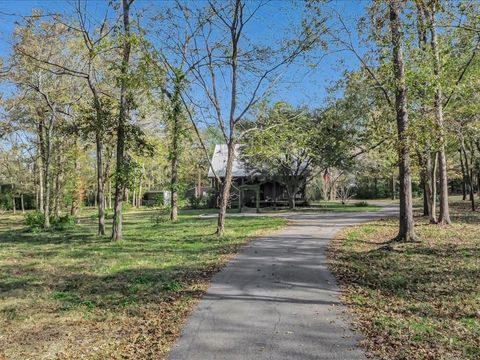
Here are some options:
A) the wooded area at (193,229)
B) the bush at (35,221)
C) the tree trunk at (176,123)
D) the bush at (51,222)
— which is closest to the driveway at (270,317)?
the wooded area at (193,229)

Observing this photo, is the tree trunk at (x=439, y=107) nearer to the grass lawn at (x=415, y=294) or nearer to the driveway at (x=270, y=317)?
the grass lawn at (x=415, y=294)

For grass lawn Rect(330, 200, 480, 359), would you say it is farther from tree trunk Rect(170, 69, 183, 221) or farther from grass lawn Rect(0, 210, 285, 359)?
tree trunk Rect(170, 69, 183, 221)

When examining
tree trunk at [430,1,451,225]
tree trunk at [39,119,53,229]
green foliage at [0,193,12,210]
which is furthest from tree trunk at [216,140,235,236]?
green foliage at [0,193,12,210]

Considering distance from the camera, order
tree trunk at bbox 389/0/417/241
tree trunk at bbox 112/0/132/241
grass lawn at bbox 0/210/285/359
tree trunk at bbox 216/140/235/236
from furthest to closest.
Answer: tree trunk at bbox 216/140/235/236 < tree trunk at bbox 112/0/132/241 < tree trunk at bbox 389/0/417/241 < grass lawn at bbox 0/210/285/359

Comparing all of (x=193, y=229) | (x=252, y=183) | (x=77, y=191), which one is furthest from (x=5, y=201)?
(x=193, y=229)

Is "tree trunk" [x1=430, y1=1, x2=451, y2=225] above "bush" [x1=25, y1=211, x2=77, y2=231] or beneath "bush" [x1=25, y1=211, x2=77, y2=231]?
above

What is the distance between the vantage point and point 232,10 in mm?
16391

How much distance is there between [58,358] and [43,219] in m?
19.9

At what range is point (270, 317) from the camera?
6.17 meters

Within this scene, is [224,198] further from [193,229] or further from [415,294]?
[415,294]

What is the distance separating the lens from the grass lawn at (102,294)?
5.46m

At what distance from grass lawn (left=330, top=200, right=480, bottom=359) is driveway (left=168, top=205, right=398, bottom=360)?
37 centimetres

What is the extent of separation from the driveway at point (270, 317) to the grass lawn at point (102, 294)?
0.40 metres

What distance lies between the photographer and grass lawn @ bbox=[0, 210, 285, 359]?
5457 mm
